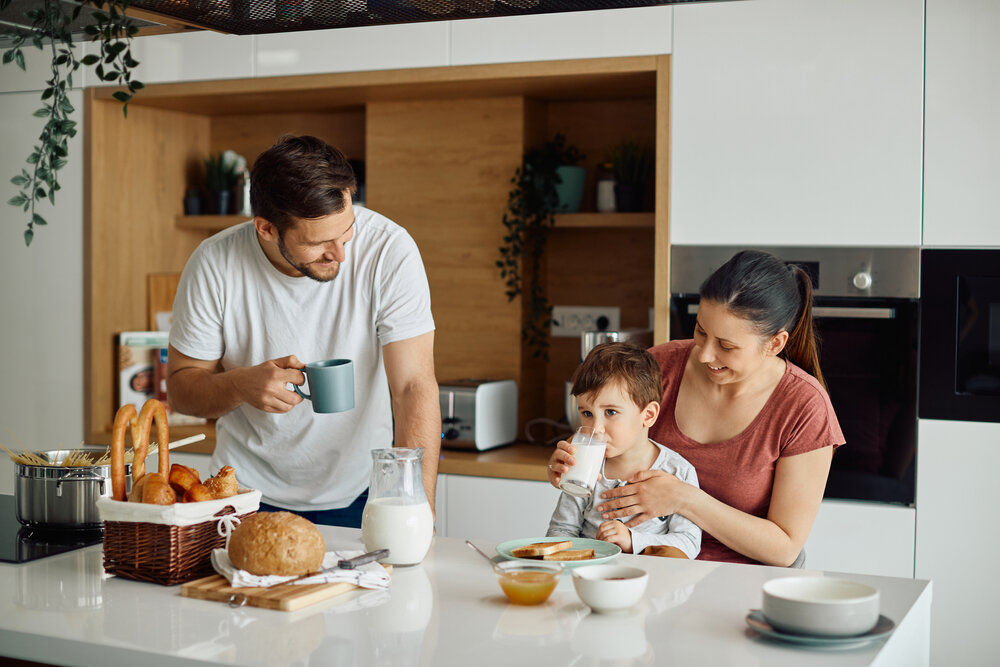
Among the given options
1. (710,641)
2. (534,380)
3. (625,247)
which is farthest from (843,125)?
(710,641)

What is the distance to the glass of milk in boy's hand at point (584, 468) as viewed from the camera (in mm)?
1741

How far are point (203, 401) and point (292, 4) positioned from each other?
2.91 ft

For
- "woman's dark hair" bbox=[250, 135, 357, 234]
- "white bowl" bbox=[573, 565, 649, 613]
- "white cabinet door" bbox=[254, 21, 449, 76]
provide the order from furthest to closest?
"white cabinet door" bbox=[254, 21, 449, 76]
"woman's dark hair" bbox=[250, 135, 357, 234]
"white bowl" bbox=[573, 565, 649, 613]

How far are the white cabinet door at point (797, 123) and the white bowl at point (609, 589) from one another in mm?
1773

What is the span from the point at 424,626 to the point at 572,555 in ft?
1.04

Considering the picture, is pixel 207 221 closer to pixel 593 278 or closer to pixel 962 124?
pixel 593 278

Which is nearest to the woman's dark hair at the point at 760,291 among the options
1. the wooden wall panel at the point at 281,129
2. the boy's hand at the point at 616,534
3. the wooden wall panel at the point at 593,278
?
the boy's hand at the point at 616,534

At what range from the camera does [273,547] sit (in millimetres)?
1432

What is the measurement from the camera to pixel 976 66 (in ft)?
8.82

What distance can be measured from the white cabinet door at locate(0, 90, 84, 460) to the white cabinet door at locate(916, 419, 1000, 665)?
2.81m

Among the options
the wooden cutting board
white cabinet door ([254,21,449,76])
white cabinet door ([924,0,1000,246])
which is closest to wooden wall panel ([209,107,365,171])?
white cabinet door ([254,21,449,76])

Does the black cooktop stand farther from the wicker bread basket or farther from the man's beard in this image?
the man's beard

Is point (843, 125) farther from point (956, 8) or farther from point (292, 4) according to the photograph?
point (292, 4)

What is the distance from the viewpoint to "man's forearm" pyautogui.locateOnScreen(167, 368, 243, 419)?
2.08 metres
